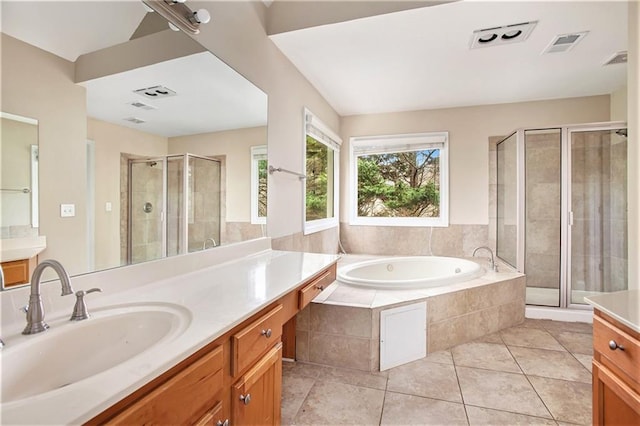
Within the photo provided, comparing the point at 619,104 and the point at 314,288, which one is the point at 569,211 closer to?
the point at 619,104

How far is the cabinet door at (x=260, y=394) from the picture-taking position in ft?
3.32

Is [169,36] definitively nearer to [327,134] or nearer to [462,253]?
[327,134]

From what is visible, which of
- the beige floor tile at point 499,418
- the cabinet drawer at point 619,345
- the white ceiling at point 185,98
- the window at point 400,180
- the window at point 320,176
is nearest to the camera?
the cabinet drawer at point 619,345

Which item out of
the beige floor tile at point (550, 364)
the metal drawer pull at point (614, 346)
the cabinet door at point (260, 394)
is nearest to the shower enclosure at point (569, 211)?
the beige floor tile at point (550, 364)

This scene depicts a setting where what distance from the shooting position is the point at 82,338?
875mm

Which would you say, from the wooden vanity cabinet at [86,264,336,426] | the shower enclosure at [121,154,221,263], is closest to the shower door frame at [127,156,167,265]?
the shower enclosure at [121,154,221,263]

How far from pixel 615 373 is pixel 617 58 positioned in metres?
2.77

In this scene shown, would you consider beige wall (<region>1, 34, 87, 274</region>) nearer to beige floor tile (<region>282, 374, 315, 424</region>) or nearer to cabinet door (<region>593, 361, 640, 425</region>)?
beige floor tile (<region>282, 374, 315, 424</region>)

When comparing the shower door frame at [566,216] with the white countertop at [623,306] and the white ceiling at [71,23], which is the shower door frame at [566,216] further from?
the white ceiling at [71,23]

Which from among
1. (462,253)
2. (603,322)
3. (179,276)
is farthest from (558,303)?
(179,276)

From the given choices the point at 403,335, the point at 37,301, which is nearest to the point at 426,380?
the point at 403,335

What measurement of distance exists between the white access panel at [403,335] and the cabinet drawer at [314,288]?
550mm

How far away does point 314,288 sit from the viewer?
163cm

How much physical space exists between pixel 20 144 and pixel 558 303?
4.18 meters
